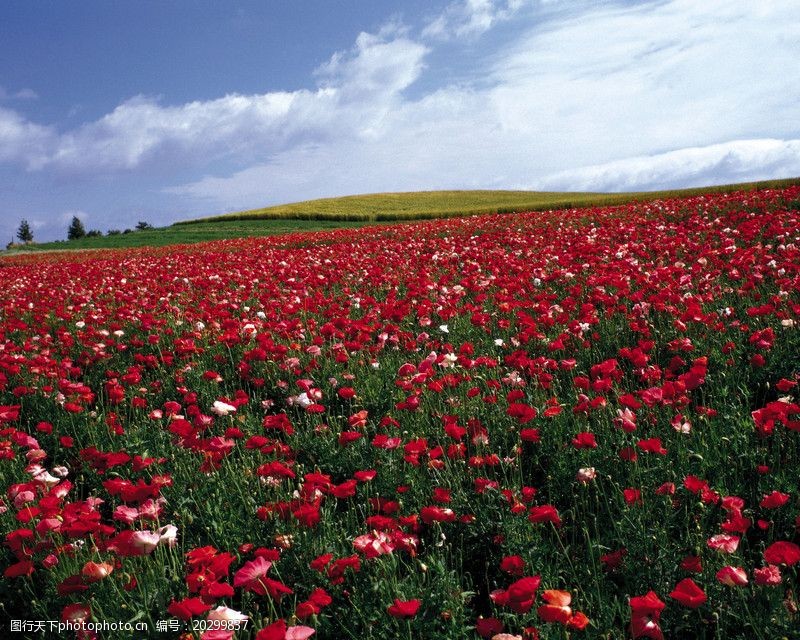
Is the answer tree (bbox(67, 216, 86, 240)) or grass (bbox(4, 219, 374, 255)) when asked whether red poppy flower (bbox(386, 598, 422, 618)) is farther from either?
tree (bbox(67, 216, 86, 240))

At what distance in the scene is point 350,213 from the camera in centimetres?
4756

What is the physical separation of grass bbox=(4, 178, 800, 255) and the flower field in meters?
28.5

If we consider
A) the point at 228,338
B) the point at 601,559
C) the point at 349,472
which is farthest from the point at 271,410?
the point at 601,559

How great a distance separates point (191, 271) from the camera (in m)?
12.3

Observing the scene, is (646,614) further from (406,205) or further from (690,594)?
(406,205)

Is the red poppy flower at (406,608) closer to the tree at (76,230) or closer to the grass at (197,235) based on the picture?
the grass at (197,235)

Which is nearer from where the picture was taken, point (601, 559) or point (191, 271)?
point (601, 559)

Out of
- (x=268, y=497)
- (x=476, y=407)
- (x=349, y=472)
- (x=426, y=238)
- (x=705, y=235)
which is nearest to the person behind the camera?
(x=268, y=497)

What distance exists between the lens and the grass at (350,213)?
36084 millimetres

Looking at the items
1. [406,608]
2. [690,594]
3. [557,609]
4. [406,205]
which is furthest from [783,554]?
[406,205]

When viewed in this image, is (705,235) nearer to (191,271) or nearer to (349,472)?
(349,472)

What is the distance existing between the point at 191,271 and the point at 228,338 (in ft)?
24.8

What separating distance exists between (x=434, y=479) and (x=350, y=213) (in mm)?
45569

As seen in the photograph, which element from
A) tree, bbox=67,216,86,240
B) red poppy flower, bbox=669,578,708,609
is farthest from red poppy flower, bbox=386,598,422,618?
tree, bbox=67,216,86,240
